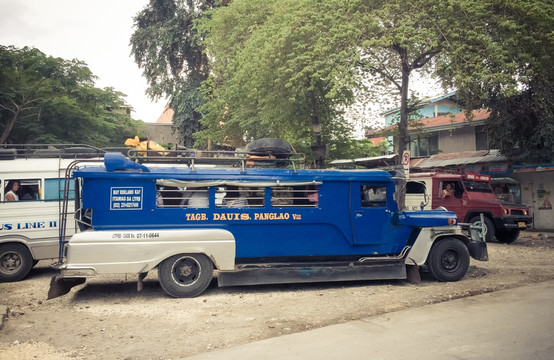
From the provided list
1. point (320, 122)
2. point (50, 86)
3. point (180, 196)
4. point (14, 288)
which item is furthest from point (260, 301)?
point (50, 86)

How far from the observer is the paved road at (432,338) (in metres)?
5.39

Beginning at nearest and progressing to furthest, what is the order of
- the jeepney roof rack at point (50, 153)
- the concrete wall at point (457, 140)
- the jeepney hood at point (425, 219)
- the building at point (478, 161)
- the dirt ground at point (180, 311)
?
the dirt ground at point (180, 311)
the jeepney hood at point (425, 219)
the jeepney roof rack at point (50, 153)
the building at point (478, 161)
the concrete wall at point (457, 140)

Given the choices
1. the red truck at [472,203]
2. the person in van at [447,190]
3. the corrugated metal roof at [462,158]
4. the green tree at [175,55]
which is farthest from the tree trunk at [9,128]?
the corrugated metal roof at [462,158]

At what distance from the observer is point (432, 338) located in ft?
19.4

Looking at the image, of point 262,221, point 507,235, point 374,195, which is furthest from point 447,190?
point 262,221

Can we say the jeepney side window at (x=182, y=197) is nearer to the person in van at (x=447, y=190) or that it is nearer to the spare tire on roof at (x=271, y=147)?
the spare tire on roof at (x=271, y=147)

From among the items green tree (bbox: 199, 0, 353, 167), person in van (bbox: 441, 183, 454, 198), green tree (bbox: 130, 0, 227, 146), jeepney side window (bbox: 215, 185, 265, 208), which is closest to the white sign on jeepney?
jeepney side window (bbox: 215, 185, 265, 208)

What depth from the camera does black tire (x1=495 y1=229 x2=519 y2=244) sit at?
16.6m

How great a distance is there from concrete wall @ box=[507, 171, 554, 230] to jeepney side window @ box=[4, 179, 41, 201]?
2150 centimetres

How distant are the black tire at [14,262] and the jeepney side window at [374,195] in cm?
716

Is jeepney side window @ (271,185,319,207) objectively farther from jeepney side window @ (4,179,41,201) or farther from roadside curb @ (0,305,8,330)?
jeepney side window @ (4,179,41,201)

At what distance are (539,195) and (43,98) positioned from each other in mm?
23180

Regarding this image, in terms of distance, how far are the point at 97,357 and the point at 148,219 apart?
10.2 feet

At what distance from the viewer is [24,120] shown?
2053 centimetres
